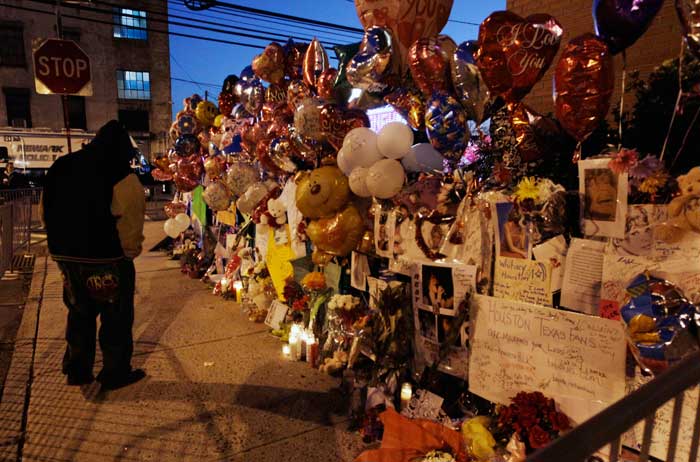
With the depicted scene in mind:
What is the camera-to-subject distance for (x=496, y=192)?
9.78ft

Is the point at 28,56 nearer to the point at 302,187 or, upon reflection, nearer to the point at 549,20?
the point at 302,187

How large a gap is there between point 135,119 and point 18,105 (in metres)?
6.05

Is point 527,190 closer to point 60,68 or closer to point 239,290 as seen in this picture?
point 239,290

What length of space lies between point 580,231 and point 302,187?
2.48 metres

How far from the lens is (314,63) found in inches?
187

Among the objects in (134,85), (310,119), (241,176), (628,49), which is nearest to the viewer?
(310,119)

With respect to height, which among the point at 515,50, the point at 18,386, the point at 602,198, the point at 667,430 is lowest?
the point at 18,386

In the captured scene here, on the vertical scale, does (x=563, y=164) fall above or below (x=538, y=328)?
above

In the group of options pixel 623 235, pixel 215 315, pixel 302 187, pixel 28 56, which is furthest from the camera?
pixel 28 56

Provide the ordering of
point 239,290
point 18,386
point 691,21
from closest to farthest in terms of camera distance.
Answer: point 691,21 → point 18,386 → point 239,290

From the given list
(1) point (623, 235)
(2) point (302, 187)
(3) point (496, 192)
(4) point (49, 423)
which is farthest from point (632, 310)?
(4) point (49, 423)

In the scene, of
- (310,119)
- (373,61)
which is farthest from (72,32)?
(373,61)

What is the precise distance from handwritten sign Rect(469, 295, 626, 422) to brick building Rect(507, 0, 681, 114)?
350 cm

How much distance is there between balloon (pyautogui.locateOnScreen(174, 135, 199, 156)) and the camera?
811 centimetres
